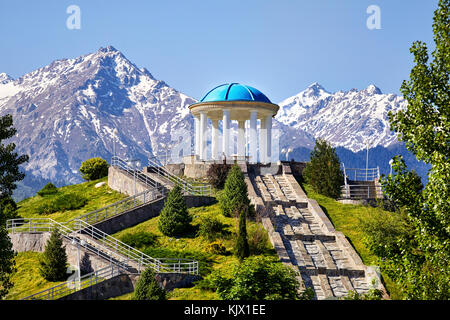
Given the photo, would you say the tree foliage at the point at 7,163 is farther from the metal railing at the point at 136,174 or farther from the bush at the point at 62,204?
the bush at the point at 62,204

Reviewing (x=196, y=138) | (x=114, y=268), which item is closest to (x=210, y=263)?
(x=114, y=268)

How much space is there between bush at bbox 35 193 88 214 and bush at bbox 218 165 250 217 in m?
12.5

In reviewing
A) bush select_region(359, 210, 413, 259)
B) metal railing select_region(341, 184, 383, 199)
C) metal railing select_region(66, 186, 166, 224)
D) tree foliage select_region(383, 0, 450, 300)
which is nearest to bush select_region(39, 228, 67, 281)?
metal railing select_region(66, 186, 166, 224)

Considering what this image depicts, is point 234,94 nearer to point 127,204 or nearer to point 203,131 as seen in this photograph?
point 203,131

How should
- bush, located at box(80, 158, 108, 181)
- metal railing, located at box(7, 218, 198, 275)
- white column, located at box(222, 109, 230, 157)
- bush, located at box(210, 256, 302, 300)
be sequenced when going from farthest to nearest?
bush, located at box(80, 158, 108, 181) < white column, located at box(222, 109, 230, 157) < metal railing, located at box(7, 218, 198, 275) < bush, located at box(210, 256, 302, 300)

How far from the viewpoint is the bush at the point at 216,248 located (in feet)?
95.3

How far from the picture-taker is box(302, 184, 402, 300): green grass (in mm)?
29513

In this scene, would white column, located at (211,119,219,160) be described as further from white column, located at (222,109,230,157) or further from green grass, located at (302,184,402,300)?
green grass, located at (302,184,402,300)

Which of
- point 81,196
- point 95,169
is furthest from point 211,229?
point 95,169

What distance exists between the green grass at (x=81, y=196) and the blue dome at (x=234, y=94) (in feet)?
38.2

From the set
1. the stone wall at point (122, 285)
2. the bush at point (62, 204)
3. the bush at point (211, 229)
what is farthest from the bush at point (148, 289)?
the bush at point (62, 204)

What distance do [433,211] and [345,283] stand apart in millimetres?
12174

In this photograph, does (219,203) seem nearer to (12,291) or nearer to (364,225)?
(364,225)

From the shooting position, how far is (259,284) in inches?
707
